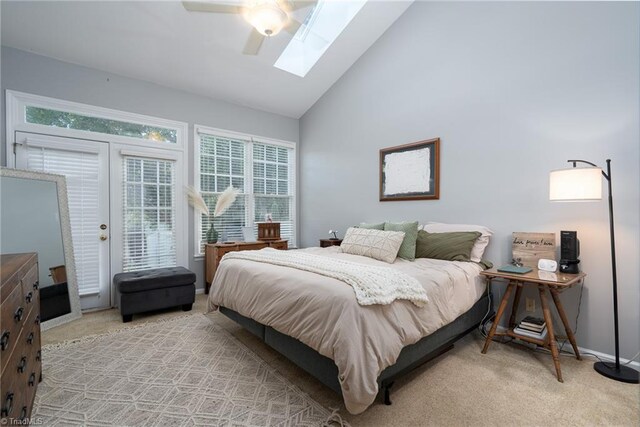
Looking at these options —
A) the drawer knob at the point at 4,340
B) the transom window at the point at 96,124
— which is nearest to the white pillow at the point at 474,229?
the drawer knob at the point at 4,340

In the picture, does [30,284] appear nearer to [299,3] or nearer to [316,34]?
[299,3]

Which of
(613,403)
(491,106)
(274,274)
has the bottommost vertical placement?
(613,403)

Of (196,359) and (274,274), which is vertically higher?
(274,274)

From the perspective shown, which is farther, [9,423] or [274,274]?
[274,274]

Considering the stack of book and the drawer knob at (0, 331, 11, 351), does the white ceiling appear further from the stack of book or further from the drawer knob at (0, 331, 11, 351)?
the stack of book

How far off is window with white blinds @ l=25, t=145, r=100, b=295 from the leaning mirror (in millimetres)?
A: 175

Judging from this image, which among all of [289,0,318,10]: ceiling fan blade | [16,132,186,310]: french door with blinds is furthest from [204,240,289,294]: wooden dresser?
[289,0,318,10]: ceiling fan blade

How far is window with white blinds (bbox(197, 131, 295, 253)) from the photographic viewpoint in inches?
174

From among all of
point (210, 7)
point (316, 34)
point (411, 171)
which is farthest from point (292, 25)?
point (411, 171)

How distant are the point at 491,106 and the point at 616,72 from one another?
0.91m

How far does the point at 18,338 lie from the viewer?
1.38 m

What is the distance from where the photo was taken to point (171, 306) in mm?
3359

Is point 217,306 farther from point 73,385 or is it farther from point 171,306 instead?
point 73,385

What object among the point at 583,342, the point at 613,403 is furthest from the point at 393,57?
the point at 613,403
